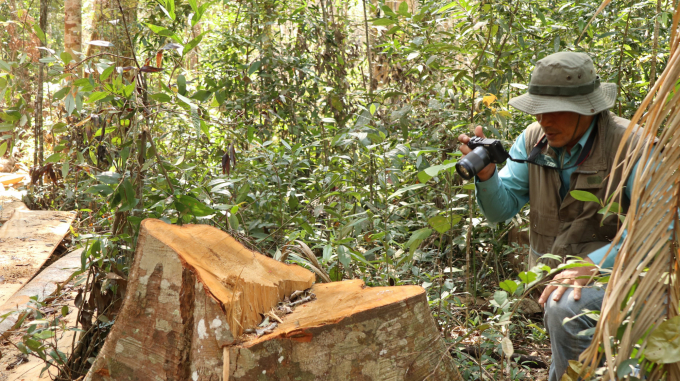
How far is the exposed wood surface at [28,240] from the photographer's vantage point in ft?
12.9

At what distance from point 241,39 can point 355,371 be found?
3.36 m

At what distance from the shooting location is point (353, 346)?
66.1 inches

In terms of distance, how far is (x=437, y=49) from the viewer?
2873mm

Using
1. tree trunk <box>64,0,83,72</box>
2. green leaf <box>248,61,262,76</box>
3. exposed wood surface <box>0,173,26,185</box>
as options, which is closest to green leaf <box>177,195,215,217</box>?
green leaf <box>248,61,262,76</box>

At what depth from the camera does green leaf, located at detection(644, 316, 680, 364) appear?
88cm

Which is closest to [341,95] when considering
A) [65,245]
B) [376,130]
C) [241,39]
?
[241,39]

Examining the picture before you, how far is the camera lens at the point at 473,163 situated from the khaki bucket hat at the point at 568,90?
9.8 inches

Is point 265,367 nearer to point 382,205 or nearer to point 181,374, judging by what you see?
point 181,374

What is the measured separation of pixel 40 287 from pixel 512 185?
326 cm

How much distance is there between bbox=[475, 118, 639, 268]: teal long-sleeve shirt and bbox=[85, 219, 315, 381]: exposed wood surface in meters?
0.98

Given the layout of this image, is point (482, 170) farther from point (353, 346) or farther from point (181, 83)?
point (181, 83)

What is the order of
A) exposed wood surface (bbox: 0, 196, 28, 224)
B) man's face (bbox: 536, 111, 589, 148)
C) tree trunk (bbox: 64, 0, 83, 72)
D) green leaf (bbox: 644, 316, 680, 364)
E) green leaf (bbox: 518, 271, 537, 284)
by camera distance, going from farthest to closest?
tree trunk (bbox: 64, 0, 83, 72)
exposed wood surface (bbox: 0, 196, 28, 224)
man's face (bbox: 536, 111, 589, 148)
green leaf (bbox: 518, 271, 537, 284)
green leaf (bbox: 644, 316, 680, 364)

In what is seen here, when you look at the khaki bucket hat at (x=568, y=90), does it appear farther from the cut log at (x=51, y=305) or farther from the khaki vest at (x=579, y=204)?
the cut log at (x=51, y=305)

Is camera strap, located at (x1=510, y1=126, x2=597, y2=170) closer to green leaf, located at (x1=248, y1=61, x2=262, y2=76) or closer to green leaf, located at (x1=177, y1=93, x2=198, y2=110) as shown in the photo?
green leaf, located at (x1=177, y1=93, x2=198, y2=110)
